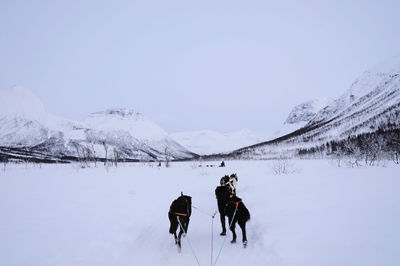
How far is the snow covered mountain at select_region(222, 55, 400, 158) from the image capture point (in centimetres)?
6937

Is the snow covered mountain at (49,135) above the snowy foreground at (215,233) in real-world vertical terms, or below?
above

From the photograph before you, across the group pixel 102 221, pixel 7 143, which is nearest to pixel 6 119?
pixel 7 143

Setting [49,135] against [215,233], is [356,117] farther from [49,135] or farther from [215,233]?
[49,135]

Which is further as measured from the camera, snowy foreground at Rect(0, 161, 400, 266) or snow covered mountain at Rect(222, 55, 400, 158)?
snow covered mountain at Rect(222, 55, 400, 158)

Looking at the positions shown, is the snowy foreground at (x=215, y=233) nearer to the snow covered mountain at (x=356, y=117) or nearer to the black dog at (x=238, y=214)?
the black dog at (x=238, y=214)

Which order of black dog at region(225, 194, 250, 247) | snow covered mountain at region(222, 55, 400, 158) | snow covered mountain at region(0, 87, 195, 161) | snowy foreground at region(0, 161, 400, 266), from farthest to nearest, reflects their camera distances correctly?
snow covered mountain at region(0, 87, 195, 161) < snow covered mountain at region(222, 55, 400, 158) < black dog at region(225, 194, 250, 247) < snowy foreground at region(0, 161, 400, 266)

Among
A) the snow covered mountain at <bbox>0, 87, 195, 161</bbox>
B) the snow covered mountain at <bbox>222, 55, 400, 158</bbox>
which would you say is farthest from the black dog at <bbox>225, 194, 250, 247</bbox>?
the snow covered mountain at <bbox>0, 87, 195, 161</bbox>

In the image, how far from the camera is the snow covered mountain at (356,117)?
69369 millimetres

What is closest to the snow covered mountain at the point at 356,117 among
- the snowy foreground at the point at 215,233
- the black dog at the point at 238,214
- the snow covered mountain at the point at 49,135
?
the snowy foreground at the point at 215,233

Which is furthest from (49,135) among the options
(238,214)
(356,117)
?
(356,117)

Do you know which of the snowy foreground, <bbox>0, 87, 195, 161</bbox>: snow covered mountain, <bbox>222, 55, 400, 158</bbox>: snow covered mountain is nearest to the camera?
the snowy foreground

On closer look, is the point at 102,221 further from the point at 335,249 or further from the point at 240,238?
the point at 335,249

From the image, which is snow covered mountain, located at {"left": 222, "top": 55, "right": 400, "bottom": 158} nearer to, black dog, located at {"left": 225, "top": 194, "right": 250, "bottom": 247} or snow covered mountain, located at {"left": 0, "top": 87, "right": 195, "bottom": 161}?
black dog, located at {"left": 225, "top": 194, "right": 250, "bottom": 247}

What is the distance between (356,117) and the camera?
284 ft
